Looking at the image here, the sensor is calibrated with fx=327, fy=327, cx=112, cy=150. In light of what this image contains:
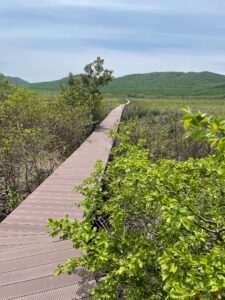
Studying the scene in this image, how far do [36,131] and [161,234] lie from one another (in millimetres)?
6554

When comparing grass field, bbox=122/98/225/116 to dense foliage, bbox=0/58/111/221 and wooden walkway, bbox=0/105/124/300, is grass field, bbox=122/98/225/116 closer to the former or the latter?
wooden walkway, bbox=0/105/124/300

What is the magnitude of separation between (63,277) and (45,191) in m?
2.62

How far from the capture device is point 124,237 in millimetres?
2461

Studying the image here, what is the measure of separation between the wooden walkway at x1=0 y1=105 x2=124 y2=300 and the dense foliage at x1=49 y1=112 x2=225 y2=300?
34 centimetres

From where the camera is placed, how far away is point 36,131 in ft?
27.1

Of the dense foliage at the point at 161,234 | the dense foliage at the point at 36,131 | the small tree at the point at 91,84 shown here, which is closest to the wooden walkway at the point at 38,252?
the dense foliage at the point at 161,234

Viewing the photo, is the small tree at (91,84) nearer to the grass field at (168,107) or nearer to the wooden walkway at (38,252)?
the grass field at (168,107)

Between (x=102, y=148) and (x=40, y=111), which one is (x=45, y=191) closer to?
(x=102, y=148)

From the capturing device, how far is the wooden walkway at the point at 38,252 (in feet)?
8.86

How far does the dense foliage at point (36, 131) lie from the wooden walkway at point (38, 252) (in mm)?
1672

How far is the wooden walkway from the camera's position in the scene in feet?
8.86

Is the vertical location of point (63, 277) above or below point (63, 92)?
below

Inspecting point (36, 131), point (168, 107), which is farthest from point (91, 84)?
point (168, 107)

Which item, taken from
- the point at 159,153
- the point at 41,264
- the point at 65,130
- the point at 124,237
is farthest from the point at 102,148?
the point at 124,237
